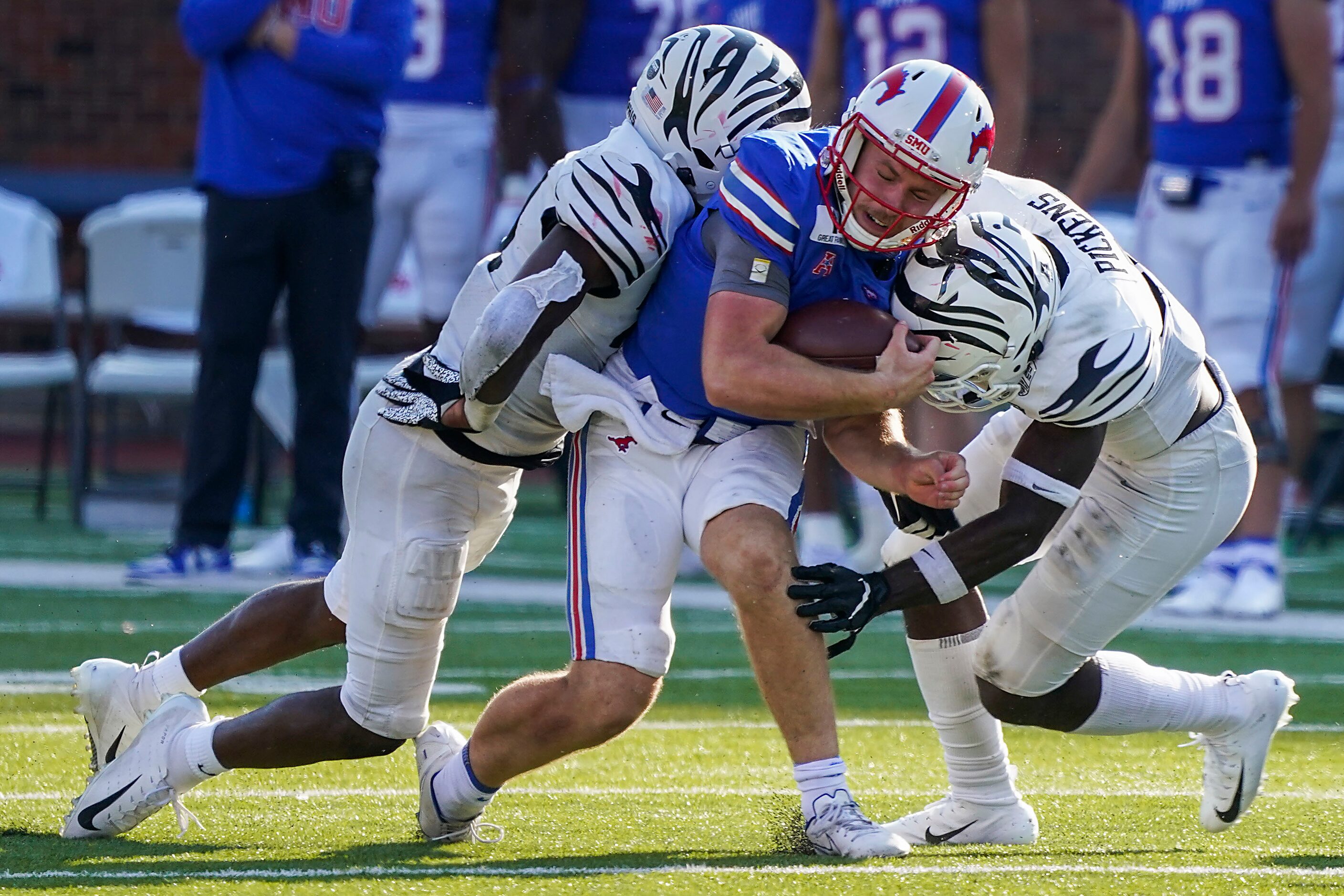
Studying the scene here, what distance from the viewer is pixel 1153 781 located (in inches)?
161

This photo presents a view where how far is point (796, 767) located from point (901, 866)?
248mm

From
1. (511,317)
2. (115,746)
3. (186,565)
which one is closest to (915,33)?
(186,565)

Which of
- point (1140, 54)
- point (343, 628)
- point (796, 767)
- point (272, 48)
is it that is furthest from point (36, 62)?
point (796, 767)

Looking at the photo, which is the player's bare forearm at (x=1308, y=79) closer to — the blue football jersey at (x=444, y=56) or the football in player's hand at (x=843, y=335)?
the blue football jersey at (x=444, y=56)

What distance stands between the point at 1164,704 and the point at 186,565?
363 cm

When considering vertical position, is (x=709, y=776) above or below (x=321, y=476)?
above

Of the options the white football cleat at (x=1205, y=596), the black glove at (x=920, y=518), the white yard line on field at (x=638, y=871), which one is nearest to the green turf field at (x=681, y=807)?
the white yard line on field at (x=638, y=871)

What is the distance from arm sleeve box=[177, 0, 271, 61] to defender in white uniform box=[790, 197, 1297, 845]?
3176mm

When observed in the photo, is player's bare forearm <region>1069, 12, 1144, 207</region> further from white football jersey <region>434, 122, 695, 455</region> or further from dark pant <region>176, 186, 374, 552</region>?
white football jersey <region>434, 122, 695, 455</region>

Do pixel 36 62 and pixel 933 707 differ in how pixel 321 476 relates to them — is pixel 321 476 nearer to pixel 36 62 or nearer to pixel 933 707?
pixel 933 707

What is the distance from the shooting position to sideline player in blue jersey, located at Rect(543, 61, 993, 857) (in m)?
3.21

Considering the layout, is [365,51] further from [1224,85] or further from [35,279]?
[35,279]

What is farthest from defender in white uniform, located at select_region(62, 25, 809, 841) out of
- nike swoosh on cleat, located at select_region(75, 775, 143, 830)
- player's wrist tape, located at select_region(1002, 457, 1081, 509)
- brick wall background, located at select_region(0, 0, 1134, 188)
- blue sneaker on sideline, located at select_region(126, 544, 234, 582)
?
brick wall background, located at select_region(0, 0, 1134, 188)

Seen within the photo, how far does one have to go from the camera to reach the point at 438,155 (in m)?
7.28
